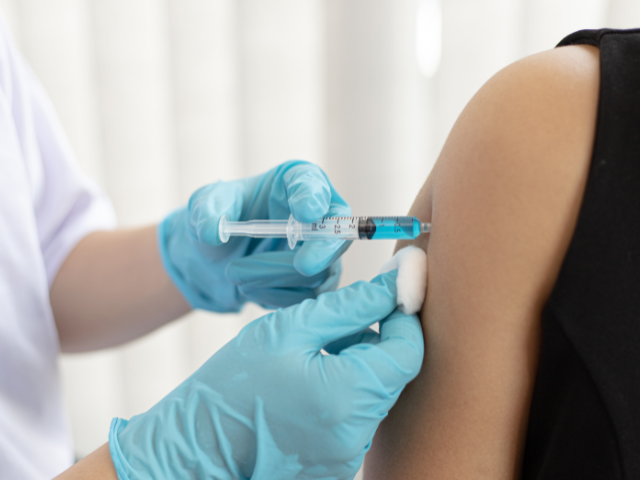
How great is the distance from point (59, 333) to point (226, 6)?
1.13 metres

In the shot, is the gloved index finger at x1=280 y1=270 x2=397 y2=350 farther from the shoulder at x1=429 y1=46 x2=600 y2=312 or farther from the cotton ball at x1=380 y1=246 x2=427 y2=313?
the shoulder at x1=429 y1=46 x2=600 y2=312

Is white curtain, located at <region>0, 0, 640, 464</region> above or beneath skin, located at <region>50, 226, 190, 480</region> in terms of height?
above

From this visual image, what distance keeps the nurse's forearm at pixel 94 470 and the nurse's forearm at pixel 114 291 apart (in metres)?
0.51

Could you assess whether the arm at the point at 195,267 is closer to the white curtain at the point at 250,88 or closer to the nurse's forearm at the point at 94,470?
the nurse's forearm at the point at 94,470

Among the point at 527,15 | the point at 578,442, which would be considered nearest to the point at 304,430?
the point at 578,442

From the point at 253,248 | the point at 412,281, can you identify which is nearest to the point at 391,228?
the point at 412,281

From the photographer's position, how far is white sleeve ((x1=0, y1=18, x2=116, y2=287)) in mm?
1099

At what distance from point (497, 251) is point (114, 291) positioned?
0.96 meters

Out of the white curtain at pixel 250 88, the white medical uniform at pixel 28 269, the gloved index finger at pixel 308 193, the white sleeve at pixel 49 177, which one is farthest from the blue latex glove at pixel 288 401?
the white curtain at pixel 250 88

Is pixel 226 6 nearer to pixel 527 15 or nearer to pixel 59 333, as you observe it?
pixel 527 15

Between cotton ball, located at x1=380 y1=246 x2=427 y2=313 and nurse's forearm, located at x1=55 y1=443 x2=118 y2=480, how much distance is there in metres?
0.50

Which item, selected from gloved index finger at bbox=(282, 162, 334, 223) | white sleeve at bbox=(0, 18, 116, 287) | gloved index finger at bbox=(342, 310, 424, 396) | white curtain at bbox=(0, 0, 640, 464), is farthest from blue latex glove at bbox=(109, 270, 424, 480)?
white curtain at bbox=(0, 0, 640, 464)

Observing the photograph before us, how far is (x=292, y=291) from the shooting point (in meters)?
1.00

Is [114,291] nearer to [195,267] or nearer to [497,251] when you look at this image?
[195,267]
